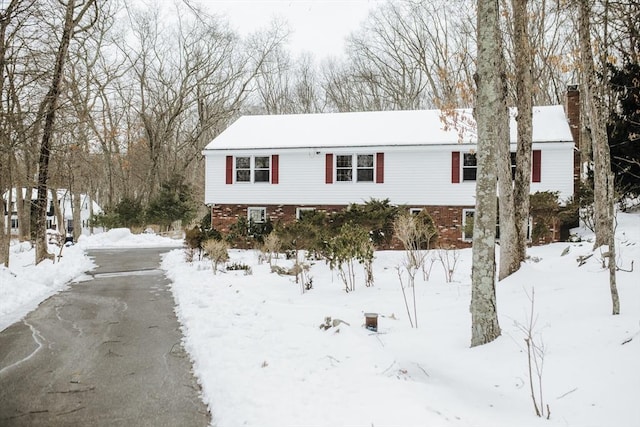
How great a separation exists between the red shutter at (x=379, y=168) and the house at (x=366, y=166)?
0.14ft

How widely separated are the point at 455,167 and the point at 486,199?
1473 cm

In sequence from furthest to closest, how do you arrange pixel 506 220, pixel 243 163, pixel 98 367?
pixel 243 163 < pixel 506 220 < pixel 98 367

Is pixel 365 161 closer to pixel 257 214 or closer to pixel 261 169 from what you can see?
pixel 261 169

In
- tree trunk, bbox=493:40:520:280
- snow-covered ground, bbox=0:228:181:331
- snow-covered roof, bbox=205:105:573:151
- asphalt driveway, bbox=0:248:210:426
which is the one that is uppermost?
snow-covered roof, bbox=205:105:573:151

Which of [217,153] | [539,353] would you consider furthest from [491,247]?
[217,153]

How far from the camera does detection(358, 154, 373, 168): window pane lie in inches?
822

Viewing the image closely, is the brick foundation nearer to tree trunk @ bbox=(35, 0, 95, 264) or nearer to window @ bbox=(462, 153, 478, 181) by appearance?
window @ bbox=(462, 153, 478, 181)

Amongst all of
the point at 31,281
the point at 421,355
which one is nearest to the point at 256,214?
the point at 31,281

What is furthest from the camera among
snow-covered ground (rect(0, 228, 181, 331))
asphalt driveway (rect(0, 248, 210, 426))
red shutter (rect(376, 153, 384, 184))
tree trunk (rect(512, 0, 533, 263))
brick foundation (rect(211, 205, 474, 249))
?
red shutter (rect(376, 153, 384, 184))

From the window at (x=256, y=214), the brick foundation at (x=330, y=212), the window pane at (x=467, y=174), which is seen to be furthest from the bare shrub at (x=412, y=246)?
the window at (x=256, y=214)

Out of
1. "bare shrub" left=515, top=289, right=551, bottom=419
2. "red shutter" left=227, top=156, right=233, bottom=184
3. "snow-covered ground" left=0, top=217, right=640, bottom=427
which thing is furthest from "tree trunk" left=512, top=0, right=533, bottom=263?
"red shutter" left=227, top=156, right=233, bottom=184

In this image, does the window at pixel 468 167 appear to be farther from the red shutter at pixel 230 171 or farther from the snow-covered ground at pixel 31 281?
the snow-covered ground at pixel 31 281

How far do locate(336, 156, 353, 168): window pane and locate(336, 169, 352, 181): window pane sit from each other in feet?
0.70

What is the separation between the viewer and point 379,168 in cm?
2059
